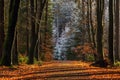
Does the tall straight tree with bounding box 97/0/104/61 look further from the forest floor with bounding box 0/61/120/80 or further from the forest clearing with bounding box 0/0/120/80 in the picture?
the forest floor with bounding box 0/61/120/80

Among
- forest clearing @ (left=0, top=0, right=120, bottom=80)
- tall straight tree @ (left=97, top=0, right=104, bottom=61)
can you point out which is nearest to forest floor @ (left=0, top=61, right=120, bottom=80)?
forest clearing @ (left=0, top=0, right=120, bottom=80)

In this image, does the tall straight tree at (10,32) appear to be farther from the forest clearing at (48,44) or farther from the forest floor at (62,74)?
the forest floor at (62,74)

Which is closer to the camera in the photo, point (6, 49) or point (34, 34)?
point (6, 49)

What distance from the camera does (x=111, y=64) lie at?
2414 centimetres

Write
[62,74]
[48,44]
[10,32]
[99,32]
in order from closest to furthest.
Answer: [62,74], [10,32], [99,32], [48,44]

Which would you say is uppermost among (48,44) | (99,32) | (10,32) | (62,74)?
(10,32)

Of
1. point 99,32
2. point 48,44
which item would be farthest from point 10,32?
point 48,44

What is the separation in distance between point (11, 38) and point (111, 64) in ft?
22.8

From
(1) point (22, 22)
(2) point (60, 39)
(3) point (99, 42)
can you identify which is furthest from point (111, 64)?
(2) point (60, 39)

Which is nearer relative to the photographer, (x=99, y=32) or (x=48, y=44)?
(x=99, y=32)

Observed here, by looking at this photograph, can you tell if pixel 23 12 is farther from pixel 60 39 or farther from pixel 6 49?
pixel 60 39

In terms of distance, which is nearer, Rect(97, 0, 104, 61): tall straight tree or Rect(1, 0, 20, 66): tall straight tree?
Rect(1, 0, 20, 66): tall straight tree

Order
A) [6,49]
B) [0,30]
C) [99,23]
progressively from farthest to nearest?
[99,23] → [0,30] → [6,49]

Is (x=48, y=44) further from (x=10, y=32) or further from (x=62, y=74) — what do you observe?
(x=62, y=74)
